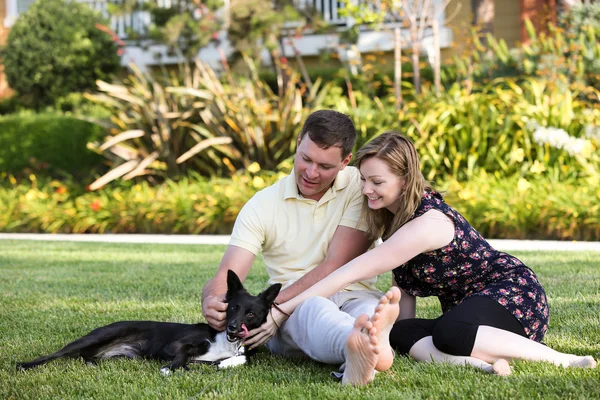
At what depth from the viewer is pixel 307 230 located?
3.91 m

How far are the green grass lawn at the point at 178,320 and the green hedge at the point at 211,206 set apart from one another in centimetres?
161

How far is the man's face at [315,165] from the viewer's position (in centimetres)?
371

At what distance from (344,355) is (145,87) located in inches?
378

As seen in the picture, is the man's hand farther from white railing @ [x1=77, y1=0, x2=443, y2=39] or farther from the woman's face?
white railing @ [x1=77, y1=0, x2=443, y2=39]

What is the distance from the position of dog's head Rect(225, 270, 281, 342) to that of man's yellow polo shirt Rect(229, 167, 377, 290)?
1.04ft

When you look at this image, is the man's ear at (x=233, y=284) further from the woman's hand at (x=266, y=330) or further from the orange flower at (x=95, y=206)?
the orange flower at (x=95, y=206)

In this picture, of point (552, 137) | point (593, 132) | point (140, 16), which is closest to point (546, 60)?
point (593, 132)

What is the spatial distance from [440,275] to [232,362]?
Answer: 103 cm

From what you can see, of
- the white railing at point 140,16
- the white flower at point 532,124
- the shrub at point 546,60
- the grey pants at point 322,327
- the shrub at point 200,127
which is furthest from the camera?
the white railing at point 140,16

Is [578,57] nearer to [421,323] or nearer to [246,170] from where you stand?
[246,170]

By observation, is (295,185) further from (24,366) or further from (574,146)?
(574,146)

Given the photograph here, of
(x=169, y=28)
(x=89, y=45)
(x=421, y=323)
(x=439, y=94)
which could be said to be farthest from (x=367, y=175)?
(x=89, y=45)

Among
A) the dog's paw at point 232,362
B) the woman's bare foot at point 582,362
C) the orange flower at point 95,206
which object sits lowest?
the orange flower at point 95,206

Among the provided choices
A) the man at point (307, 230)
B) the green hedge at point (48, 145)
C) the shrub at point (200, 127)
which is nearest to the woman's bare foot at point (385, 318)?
the man at point (307, 230)
